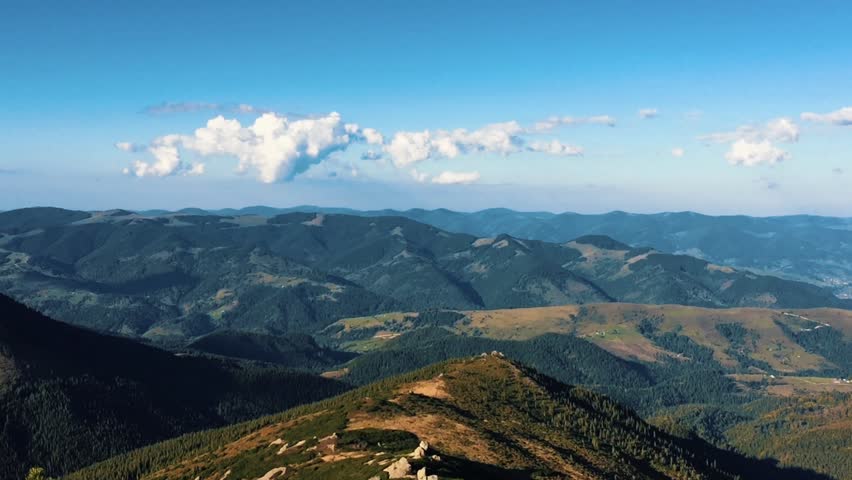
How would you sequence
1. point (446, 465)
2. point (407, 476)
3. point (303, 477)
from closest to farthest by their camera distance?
point (407, 476) < point (446, 465) < point (303, 477)

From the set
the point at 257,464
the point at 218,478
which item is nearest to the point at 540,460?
the point at 257,464

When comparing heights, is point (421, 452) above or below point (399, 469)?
below

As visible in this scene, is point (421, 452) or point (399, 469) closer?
point (399, 469)

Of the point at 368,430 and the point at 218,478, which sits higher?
the point at 368,430

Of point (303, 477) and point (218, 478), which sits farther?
point (218, 478)

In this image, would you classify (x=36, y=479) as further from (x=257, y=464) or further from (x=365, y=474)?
(x=365, y=474)

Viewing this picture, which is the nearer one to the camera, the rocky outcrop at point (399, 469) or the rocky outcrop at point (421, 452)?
the rocky outcrop at point (399, 469)

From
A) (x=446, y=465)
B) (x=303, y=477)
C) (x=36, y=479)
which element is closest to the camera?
(x=446, y=465)

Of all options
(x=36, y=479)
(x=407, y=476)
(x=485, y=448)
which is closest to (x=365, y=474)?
(x=407, y=476)

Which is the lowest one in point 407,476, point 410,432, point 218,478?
point 218,478

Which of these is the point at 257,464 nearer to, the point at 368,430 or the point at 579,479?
the point at 368,430

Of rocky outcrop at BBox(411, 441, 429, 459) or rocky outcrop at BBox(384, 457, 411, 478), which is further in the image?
rocky outcrop at BBox(411, 441, 429, 459)
